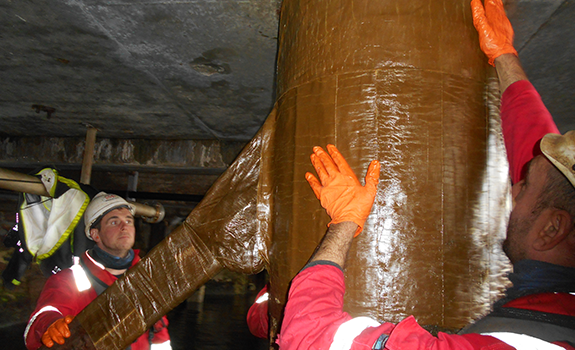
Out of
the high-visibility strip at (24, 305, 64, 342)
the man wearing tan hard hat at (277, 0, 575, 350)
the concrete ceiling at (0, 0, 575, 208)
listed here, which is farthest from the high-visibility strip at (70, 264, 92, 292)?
the man wearing tan hard hat at (277, 0, 575, 350)

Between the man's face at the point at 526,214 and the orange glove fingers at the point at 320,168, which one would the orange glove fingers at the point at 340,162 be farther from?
the man's face at the point at 526,214

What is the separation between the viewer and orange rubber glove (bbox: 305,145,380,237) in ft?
4.31

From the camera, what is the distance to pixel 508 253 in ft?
4.36

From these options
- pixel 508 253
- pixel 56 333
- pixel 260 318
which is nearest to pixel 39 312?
pixel 56 333

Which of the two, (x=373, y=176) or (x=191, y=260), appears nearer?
(x=373, y=176)

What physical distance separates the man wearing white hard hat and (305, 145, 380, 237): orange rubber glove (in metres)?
1.88

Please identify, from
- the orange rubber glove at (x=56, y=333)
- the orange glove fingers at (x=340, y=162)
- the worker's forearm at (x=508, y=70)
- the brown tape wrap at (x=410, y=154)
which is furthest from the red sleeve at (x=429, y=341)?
the orange rubber glove at (x=56, y=333)

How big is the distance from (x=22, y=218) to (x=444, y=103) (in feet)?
13.1

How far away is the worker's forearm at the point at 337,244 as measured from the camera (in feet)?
4.17

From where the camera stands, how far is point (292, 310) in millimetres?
1176

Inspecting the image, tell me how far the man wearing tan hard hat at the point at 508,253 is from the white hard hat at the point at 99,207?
118 inches

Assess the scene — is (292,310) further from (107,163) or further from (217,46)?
(107,163)

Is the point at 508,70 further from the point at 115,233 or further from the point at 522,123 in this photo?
the point at 115,233

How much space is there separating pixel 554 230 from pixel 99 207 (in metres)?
3.77
